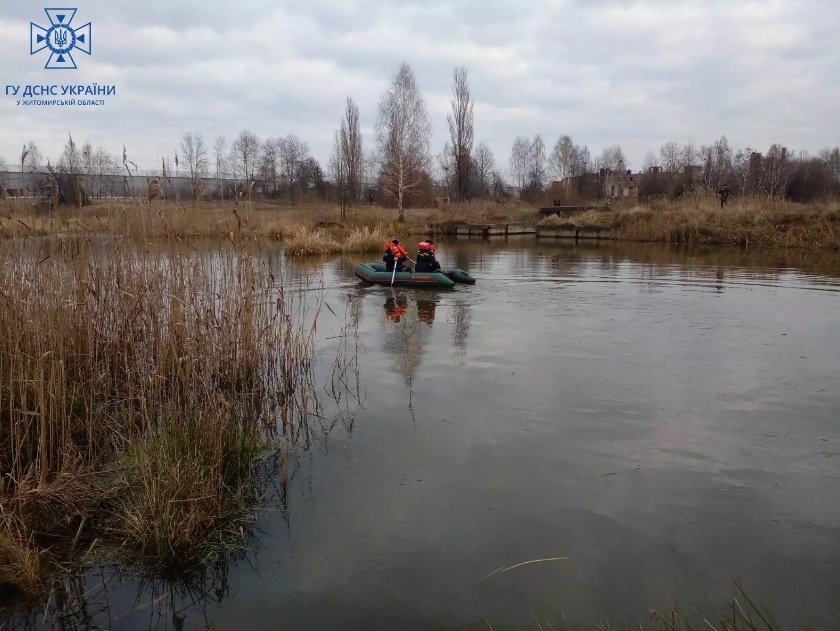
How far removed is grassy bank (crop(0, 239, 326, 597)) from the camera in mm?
3418

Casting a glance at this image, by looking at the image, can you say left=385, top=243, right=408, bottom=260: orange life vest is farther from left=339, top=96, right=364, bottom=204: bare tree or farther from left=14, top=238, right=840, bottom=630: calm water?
left=339, top=96, right=364, bottom=204: bare tree

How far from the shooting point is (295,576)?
3.36 meters

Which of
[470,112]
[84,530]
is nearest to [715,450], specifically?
[84,530]

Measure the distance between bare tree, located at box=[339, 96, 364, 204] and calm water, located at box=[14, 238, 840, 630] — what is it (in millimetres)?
33170

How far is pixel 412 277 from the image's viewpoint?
13.2 meters

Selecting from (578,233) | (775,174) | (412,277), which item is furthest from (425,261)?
(775,174)

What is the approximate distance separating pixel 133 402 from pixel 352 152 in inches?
1483

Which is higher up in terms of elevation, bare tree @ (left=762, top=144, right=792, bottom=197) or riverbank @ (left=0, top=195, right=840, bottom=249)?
bare tree @ (left=762, top=144, right=792, bottom=197)

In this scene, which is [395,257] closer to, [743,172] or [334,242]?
[334,242]

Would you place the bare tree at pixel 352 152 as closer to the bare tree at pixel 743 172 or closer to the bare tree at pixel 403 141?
the bare tree at pixel 403 141

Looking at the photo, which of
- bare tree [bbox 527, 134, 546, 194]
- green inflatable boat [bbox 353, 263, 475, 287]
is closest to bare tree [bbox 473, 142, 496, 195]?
bare tree [bbox 527, 134, 546, 194]

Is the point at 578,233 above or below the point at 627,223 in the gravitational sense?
below

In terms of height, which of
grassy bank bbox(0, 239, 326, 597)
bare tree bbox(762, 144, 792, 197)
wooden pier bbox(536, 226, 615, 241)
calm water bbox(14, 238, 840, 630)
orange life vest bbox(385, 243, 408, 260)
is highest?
bare tree bbox(762, 144, 792, 197)

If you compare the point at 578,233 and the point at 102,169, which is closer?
the point at 102,169
